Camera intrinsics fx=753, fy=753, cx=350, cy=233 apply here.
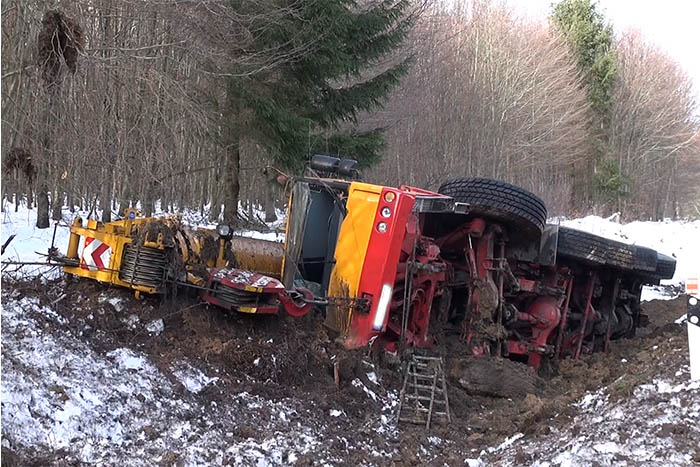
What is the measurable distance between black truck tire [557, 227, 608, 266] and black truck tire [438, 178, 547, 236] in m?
0.44

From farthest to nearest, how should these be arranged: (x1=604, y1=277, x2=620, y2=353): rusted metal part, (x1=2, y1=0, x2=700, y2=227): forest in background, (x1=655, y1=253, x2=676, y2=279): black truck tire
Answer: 1. (x1=2, y1=0, x2=700, y2=227): forest in background
2. (x1=655, y1=253, x2=676, y2=279): black truck tire
3. (x1=604, y1=277, x2=620, y2=353): rusted metal part

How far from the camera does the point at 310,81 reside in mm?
14523

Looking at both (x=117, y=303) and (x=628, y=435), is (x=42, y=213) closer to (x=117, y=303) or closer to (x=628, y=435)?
(x=117, y=303)

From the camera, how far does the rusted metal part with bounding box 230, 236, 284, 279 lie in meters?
6.45

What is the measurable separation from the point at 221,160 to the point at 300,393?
1234 centimetres

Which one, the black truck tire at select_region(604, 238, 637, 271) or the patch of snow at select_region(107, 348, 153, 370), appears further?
the black truck tire at select_region(604, 238, 637, 271)

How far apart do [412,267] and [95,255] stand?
7.90 ft

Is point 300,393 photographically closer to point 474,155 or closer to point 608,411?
point 608,411

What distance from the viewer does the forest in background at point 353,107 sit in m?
8.87

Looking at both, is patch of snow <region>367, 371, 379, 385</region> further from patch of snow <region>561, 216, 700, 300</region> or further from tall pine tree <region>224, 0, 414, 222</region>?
patch of snow <region>561, 216, 700, 300</region>

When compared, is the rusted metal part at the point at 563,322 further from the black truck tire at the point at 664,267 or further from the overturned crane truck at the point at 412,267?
the black truck tire at the point at 664,267

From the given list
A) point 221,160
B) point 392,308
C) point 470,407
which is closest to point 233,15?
point 221,160

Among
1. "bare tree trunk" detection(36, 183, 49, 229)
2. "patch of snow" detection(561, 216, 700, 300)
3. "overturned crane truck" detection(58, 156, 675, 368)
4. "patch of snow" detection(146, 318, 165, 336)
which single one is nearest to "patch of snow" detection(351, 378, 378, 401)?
"overturned crane truck" detection(58, 156, 675, 368)

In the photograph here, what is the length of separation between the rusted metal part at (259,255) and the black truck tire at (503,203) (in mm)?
1681
